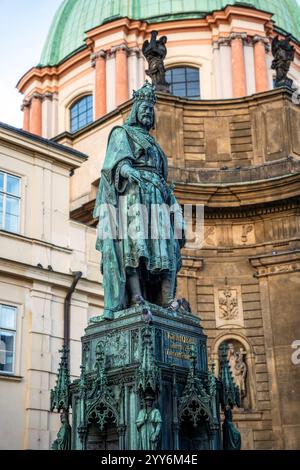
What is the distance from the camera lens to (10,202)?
18.2 metres

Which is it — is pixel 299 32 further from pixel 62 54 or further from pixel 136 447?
pixel 136 447

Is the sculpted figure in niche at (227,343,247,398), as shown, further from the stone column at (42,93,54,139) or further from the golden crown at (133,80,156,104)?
the stone column at (42,93,54,139)

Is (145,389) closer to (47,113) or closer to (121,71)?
(121,71)

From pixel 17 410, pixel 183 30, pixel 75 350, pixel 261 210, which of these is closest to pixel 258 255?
pixel 261 210

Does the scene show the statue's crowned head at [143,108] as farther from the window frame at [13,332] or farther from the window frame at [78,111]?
the window frame at [78,111]

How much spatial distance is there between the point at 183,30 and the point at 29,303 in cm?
1671

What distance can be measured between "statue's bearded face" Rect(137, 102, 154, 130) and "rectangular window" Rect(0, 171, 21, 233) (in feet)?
32.9

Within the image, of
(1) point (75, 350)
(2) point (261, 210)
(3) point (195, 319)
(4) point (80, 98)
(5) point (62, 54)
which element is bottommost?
(3) point (195, 319)

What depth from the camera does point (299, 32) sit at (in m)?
32.9

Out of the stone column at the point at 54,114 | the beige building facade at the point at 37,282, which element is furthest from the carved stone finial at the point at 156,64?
the stone column at the point at 54,114

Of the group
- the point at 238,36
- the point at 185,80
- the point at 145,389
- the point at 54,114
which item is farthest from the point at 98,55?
the point at 145,389

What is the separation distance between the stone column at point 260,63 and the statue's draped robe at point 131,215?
21432 mm

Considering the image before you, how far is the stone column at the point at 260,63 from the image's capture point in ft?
94.9

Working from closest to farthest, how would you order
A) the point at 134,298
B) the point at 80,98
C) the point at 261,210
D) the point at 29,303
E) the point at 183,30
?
the point at 134,298 < the point at 29,303 < the point at 261,210 < the point at 183,30 < the point at 80,98
